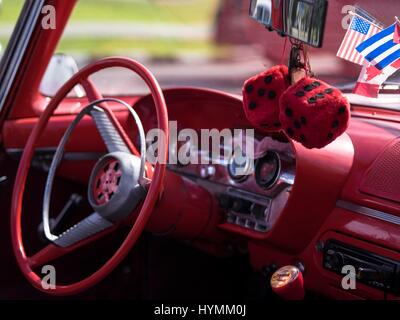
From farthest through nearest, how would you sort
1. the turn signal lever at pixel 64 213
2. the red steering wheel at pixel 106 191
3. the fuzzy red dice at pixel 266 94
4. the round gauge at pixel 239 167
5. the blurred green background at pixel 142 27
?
1. the blurred green background at pixel 142 27
2. the turn signal lever at pixel 64 213
3. the round gauge at pixel 239 167
4. the red steering wheel at pixel 106 191
5. the fuzzy red dice at pixel 266 94

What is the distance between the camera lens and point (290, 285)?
76.2 inches

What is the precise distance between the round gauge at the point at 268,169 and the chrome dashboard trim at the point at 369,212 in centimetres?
23

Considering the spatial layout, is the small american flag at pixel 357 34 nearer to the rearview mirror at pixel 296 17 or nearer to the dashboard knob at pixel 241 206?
the rearview mirror at pixel 296 17

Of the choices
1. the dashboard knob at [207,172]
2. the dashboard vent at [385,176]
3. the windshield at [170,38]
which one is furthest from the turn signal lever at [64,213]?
the windshield at [170,38]

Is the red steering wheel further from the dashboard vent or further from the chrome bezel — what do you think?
the dashboard vent

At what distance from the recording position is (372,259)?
1.97 metres

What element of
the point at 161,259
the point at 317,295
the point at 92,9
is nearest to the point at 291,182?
the point at 317,295

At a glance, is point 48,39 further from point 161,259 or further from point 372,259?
point 372,259

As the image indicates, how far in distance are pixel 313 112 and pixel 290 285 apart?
54 cm

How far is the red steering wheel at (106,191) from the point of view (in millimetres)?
1931

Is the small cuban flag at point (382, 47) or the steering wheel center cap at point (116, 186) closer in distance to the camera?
the small cuban flag at point (382, 47)

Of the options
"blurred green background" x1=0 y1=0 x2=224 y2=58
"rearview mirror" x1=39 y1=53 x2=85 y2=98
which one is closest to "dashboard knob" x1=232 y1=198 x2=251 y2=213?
"rearview mirror" x1=39 y1=53 x2=85 y2=98

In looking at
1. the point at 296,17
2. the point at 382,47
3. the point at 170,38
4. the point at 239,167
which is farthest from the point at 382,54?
the point at 170,38

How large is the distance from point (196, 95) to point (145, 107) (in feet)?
0.66
